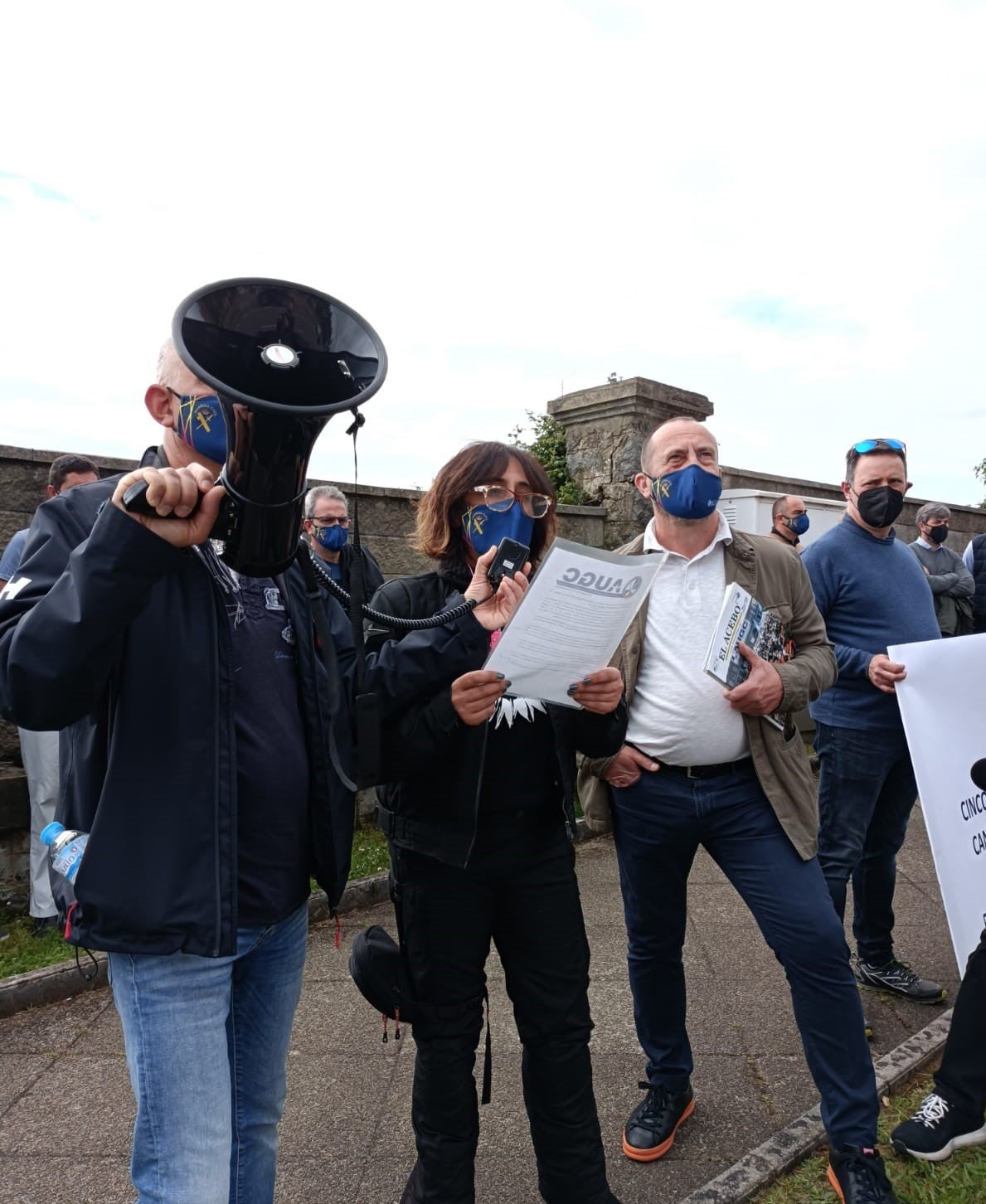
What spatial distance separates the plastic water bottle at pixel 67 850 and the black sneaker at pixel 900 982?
3276 mm

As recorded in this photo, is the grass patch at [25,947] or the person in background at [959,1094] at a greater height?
the person in background at [959,1094]

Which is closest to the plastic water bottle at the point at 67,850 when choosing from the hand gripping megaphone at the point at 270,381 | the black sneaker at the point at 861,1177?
the hand gripping megaphone at the point at 270,381

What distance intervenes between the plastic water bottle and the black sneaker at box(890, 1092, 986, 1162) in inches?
95.6

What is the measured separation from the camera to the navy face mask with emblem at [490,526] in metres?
2.25

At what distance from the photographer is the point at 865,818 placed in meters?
3.44

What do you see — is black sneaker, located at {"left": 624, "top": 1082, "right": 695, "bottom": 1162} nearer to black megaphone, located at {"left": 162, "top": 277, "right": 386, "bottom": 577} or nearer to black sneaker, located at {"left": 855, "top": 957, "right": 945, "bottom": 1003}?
black sneaker, located at {"left": 855, "top": 957, "right": 945, "bottom": 1003}

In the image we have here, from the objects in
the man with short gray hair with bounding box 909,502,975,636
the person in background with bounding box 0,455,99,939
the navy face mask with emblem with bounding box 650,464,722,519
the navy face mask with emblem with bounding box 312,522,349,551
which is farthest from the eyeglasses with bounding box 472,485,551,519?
the man with short gray hair with bounding box 909,502,975,636

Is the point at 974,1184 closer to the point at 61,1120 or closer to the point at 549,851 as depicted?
the point at 549,851

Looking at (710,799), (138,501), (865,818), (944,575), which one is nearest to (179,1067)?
(138,501)

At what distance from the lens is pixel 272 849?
67.7 inches

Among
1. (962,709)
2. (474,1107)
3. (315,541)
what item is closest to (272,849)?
(474,1107)

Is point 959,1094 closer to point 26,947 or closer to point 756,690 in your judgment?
point 756,690

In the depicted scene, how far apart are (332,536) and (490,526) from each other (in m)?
3.00

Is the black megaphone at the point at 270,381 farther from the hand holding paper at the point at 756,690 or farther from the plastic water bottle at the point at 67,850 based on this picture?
the hand holding paper at the point at 756,690
